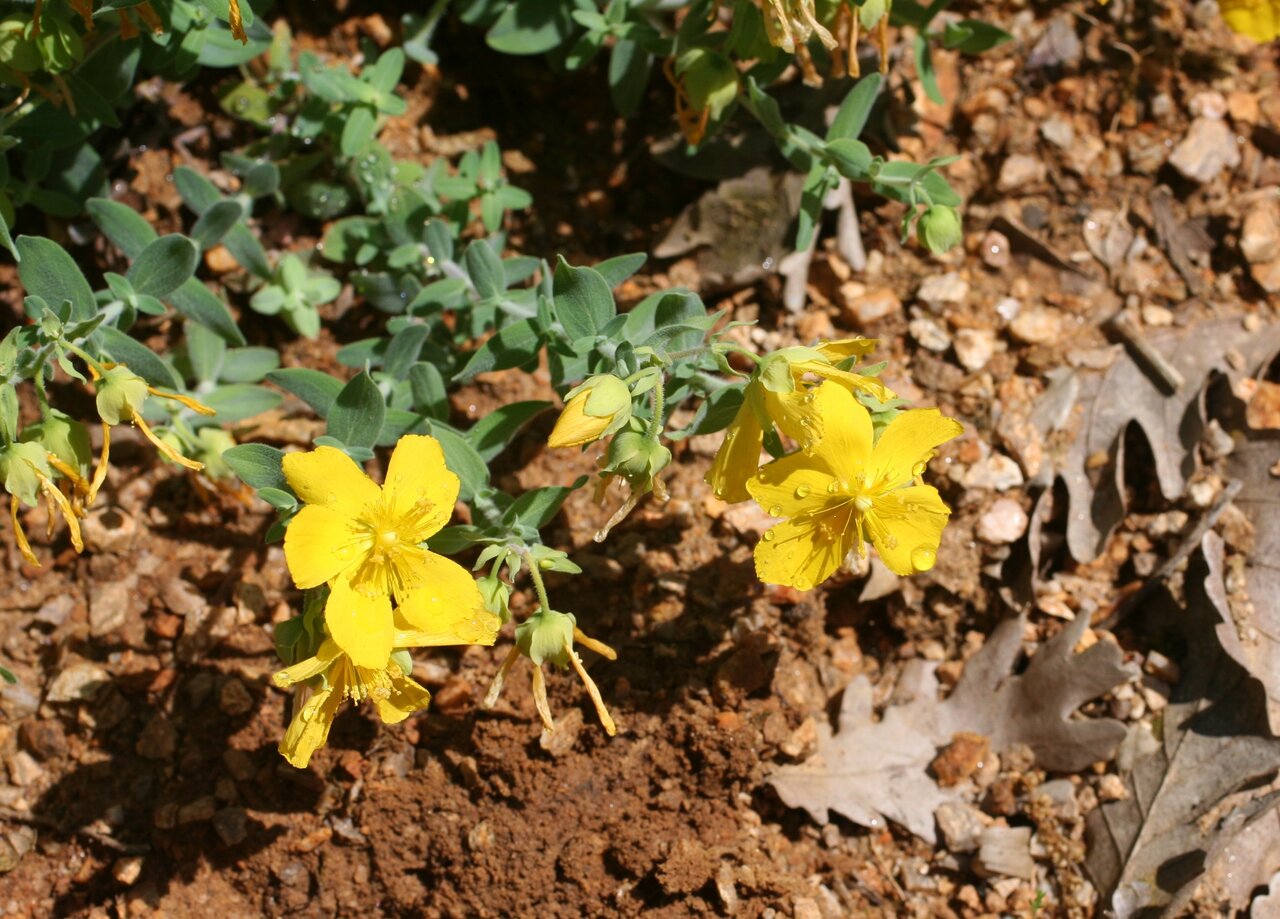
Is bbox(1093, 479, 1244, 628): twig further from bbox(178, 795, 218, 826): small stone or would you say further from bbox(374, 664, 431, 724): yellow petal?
bbox(178, 795, 218, 826): small stone

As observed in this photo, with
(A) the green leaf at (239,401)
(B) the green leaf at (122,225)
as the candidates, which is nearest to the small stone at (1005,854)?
(A) the green leaf at (239,401)

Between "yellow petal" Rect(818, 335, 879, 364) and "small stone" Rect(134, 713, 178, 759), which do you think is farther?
"small stone" Rect(134, 713, 178, 759)

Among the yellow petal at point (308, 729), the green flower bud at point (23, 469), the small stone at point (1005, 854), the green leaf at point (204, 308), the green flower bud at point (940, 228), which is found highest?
the green flower bud at point (940, 228)

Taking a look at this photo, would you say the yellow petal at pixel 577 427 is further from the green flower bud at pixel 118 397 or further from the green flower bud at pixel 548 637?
the green flower bud at pixel 118 397

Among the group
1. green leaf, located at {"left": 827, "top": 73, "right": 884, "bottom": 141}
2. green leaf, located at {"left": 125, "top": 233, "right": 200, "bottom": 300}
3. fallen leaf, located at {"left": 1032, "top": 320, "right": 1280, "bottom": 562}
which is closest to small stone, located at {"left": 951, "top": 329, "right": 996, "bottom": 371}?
fallen leaf, located at {"left": 1032, "top": 320, "right": 1280, "bottom": 562}

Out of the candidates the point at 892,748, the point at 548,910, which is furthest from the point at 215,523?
the point at 892,748

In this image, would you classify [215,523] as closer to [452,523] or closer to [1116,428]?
[452,523]

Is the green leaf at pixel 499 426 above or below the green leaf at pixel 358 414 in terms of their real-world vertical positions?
below
